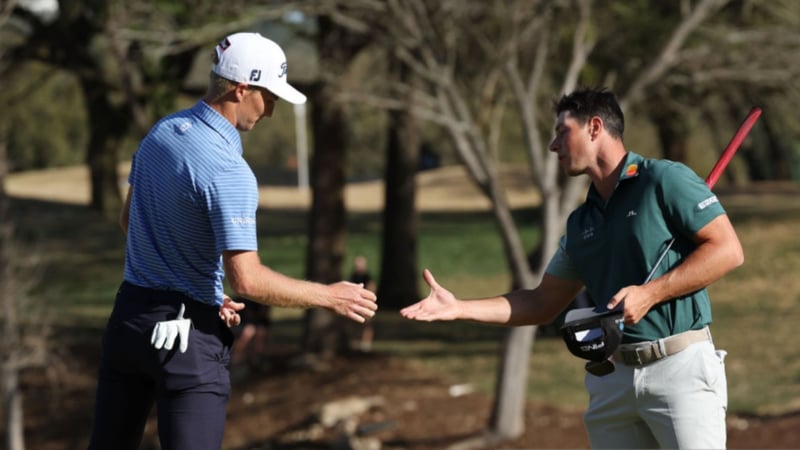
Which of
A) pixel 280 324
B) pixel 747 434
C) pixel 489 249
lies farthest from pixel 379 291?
pixel 747 434

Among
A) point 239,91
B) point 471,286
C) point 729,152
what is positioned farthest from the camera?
point 471,286

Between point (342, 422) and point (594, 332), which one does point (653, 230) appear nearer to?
point (594, 332)

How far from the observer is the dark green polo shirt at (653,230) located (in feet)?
16.0

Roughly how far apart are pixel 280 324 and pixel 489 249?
10282mm

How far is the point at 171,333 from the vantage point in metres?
4.65

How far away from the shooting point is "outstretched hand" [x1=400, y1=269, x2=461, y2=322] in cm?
520

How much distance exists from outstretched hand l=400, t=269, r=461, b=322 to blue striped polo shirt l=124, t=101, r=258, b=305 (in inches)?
32.2

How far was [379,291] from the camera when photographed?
2555cm

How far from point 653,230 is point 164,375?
1941 millimetres

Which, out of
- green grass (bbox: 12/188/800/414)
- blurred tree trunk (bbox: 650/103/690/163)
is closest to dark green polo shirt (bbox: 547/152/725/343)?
green grass (bbox: 12/188/800/414)

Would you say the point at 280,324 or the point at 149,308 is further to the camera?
the point at 280,324

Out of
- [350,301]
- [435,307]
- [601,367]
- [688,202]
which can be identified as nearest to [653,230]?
[688,202]

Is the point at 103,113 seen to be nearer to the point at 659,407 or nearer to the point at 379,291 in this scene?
the point at 379,291

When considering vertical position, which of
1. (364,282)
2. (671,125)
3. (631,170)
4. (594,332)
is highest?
(671,125)
